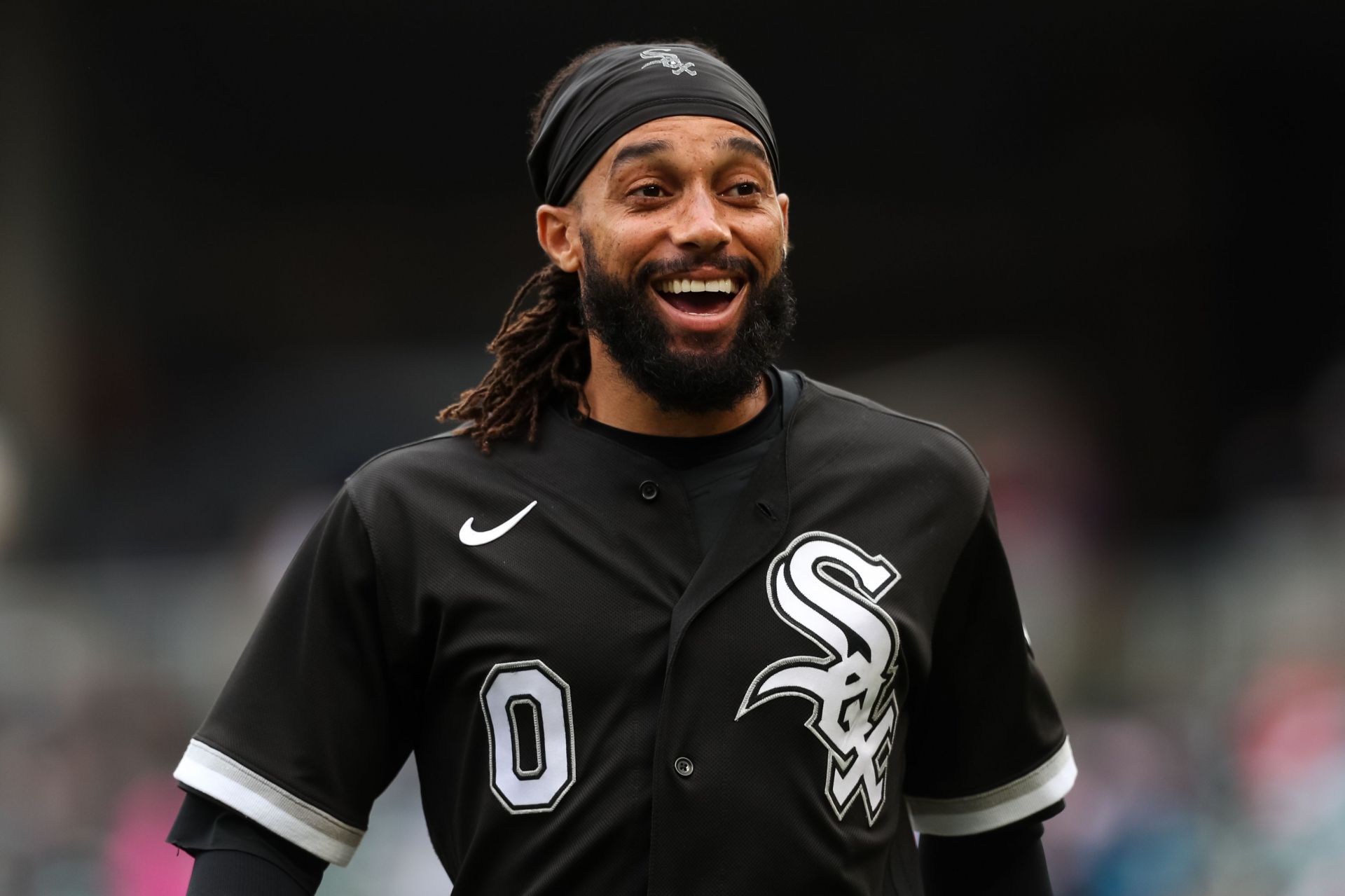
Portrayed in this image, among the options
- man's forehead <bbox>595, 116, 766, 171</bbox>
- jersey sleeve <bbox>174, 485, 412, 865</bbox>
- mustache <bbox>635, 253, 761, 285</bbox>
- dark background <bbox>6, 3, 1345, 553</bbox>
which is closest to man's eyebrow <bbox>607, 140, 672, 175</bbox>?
man's forehead <bbox>595, 116, 766, 171</bbox>

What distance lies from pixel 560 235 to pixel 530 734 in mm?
861

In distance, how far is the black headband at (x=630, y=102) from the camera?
2713mm

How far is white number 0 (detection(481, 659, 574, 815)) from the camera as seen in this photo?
247 centimetres

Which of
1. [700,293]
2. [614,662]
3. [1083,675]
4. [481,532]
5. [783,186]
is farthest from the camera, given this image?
[783,186]

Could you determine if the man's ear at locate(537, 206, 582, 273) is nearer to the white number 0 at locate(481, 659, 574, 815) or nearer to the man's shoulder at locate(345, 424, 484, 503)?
the man's shoulder at locate(345, 424, 484, 503)

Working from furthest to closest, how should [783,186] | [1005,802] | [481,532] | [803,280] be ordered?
1. [803,280]
2. [783,186]
3. [1005,802]
4. [481,532]

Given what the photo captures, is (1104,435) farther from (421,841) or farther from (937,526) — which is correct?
(937,526)

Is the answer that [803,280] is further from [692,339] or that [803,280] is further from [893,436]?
[692,339]

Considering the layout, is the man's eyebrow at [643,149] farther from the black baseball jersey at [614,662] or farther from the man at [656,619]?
the black baseball jersey at [614,662]

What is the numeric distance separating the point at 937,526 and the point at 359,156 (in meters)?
12.0

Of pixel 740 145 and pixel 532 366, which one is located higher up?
pixel 740 145

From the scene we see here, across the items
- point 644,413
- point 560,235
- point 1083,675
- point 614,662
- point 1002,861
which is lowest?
point 1083,675

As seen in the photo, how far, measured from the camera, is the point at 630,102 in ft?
8.93

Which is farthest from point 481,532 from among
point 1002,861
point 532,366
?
point 1002,861
